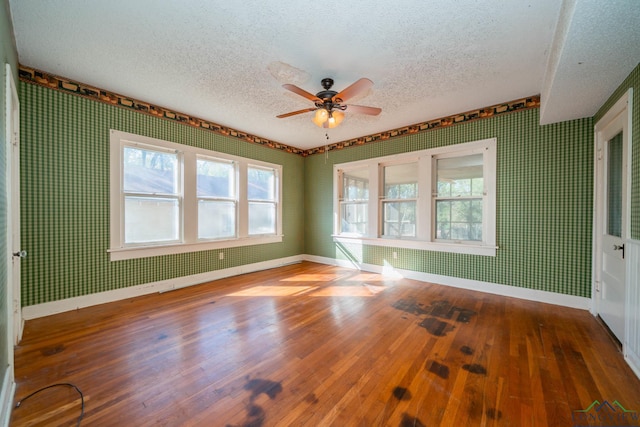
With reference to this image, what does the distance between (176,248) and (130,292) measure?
0.79m

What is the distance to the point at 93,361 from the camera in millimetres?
1983

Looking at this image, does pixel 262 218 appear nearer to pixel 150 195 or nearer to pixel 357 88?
pixel 150 195

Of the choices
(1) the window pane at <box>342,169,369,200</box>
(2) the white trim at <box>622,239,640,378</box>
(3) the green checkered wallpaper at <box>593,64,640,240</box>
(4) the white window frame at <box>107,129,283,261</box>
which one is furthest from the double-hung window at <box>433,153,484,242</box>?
(4) the white window frame at <box>107,129,283,261</box>

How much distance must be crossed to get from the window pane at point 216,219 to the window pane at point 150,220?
379mm

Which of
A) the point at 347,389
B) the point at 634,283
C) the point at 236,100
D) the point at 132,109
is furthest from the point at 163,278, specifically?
the point at 634,283

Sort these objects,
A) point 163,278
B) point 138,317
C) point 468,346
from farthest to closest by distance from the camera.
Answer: point 163,278 < point 138,317 < point 468,346

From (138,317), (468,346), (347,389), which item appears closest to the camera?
(347,389)

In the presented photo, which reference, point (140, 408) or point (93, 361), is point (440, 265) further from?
point (93, 361)

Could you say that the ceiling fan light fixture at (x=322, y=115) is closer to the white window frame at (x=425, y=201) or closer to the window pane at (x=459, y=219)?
the white window frame at (x=425, y=201)

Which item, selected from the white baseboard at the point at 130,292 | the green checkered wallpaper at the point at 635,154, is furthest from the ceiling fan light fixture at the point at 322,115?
the white baseboard at the point at 130,292

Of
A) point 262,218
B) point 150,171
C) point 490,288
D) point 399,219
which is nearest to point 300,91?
point 150,171

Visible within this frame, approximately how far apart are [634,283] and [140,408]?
11.8 feet

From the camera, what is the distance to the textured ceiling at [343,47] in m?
1.84

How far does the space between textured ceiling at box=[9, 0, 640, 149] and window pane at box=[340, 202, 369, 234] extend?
2326mm
